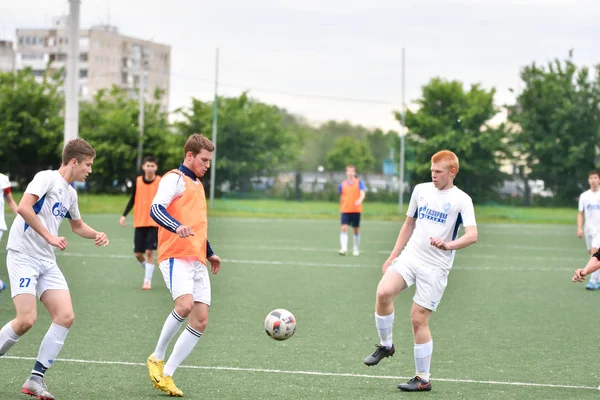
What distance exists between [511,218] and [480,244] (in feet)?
57.2

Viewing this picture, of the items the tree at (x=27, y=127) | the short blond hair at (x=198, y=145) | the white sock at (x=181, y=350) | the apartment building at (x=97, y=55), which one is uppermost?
the apartment building at (x=97, y=55)

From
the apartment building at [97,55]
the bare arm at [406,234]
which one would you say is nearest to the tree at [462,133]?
the bare arm at [406,234]

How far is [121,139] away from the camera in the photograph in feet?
182

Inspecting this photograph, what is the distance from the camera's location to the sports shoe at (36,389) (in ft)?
21.1

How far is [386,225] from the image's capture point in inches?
1403

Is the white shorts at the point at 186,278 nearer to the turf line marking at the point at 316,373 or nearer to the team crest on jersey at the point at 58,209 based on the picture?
the team crest on jersey at the point at 58,209

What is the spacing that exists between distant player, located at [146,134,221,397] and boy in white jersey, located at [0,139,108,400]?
60 cm

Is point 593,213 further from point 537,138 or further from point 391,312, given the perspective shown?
point 537,138

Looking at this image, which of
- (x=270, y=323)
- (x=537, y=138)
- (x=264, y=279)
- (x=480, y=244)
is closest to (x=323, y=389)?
(x=270, y=323)

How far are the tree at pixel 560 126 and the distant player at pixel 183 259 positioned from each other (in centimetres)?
3848

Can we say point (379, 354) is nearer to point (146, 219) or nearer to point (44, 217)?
point (44, 217)

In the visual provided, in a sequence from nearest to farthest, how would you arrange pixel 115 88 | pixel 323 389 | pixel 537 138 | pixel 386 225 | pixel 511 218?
pixel 323 389 < pixel 386 225 < pixel 511 218 < pixel 537 138 < pixel 115 88

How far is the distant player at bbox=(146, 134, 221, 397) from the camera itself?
22.4ft

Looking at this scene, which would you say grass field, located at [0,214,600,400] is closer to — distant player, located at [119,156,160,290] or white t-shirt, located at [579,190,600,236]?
distant player, located at [119,156,160,290]
